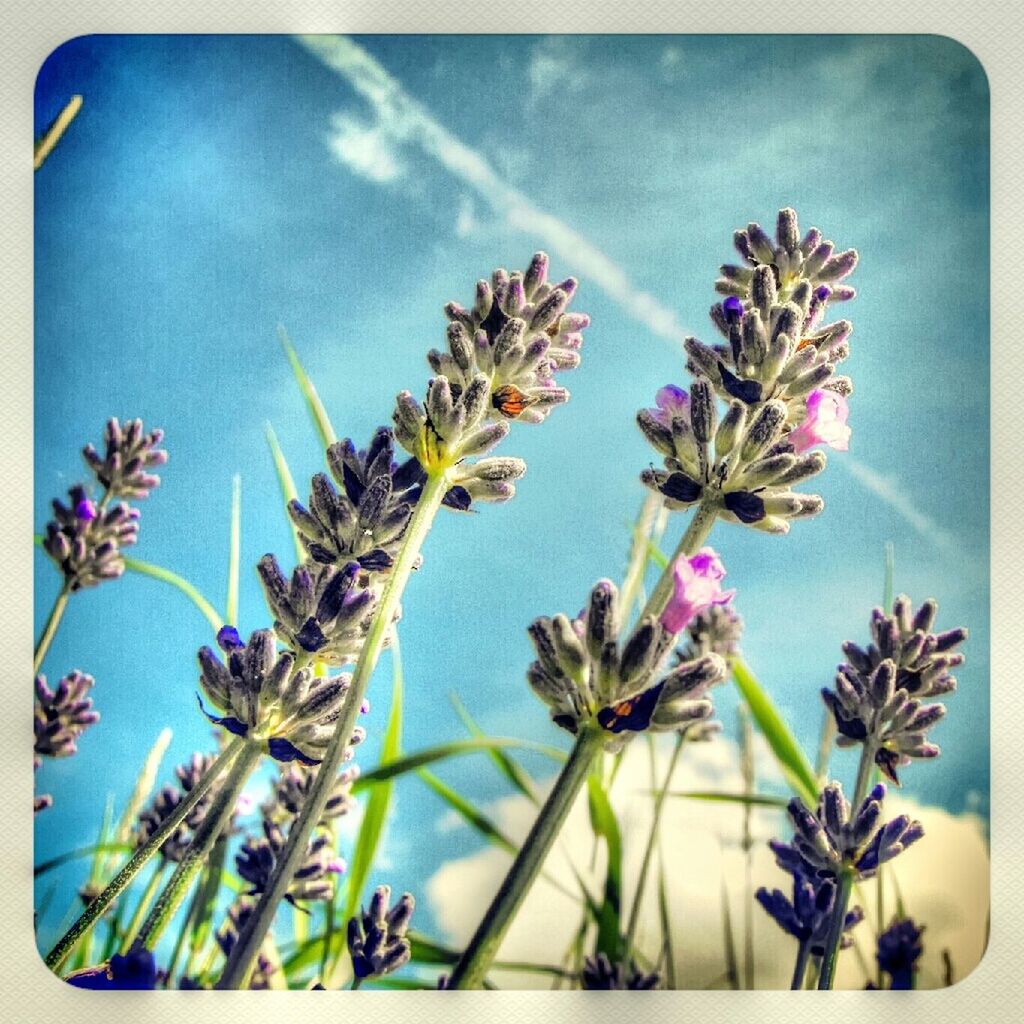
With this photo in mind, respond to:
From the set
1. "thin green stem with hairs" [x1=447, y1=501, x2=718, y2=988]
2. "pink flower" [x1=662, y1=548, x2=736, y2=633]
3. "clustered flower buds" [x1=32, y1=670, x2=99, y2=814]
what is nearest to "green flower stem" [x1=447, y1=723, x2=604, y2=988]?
"thin green stem with hairs" [x1=447, y1=501, x2=718, y2=988]

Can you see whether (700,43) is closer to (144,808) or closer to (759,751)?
(759,751)

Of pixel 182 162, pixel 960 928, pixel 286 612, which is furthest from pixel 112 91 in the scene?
pixel 960 928

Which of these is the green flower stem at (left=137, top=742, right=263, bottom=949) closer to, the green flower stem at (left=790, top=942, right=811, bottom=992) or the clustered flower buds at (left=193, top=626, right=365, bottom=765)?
the clustered flower buds at (left=193, top=626, right=365, bottom=765)

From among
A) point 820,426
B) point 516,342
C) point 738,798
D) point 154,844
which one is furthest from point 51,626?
point 820,426

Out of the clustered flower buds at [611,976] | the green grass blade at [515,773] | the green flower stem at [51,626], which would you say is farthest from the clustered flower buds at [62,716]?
the clustered flower buds at [611,976]

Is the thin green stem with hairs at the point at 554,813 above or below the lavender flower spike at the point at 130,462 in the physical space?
below

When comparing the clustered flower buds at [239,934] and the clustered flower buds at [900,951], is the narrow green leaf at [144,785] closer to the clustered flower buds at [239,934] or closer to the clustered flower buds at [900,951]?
the clustered flower buds at [239,934]
